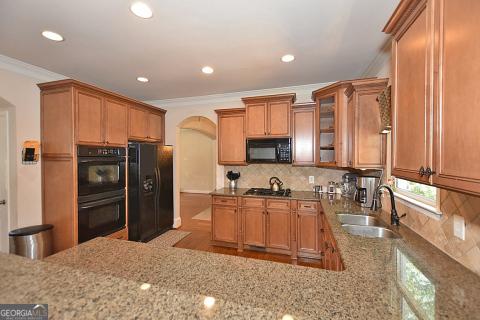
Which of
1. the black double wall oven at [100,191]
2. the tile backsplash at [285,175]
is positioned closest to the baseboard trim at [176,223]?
the black double wall oven at [100,191]

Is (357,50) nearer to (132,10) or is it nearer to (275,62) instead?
(275,62)

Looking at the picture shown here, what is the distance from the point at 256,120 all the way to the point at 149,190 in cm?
223

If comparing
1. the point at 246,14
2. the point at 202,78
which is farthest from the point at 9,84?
the point at 246,14

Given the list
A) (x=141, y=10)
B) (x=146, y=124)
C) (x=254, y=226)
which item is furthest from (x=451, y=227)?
(x=146, y=124)

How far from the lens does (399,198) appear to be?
2.03m

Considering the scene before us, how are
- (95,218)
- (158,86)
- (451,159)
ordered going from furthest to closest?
1. (158,86)
2. (95,218)
3. (451,159)

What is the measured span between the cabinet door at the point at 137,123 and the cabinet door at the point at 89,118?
21.1 inches

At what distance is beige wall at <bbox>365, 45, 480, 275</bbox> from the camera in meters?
1.11

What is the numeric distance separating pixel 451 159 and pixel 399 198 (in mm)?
1536

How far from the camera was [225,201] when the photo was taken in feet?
11.0

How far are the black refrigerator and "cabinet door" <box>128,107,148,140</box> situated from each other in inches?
7.9

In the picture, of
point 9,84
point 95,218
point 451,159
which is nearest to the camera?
point 451,159

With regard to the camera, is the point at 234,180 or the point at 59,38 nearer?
the point at 59,38

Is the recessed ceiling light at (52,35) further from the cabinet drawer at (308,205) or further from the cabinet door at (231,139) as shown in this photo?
the cabinet drawer at (308,205)
